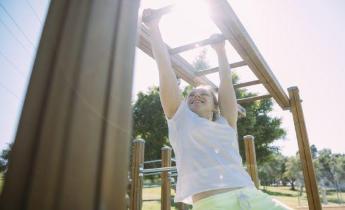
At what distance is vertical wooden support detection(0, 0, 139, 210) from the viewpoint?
1.47 ft

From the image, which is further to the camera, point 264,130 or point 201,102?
point 264,130

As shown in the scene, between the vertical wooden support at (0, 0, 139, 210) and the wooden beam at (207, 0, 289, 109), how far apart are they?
1.18 metres

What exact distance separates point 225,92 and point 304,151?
148 centimetres

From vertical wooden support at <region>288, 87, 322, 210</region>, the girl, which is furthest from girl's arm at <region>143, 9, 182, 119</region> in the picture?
vertical wooden support at <region>288, 87, 322, 210</region>

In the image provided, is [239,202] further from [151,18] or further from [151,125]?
[151,125]

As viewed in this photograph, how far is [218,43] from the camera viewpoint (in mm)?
2125

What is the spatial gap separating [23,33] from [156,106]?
15.5 metres

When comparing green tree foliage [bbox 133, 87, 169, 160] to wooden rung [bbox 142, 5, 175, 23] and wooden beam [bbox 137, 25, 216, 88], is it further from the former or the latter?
wooden rung [bbox 142, 5, 175, 23]

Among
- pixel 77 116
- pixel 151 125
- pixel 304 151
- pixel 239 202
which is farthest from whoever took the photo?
pixel 151 125

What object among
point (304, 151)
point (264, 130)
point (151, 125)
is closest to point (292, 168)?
point (264, 130)

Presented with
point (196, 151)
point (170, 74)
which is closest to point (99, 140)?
point (196, 151)

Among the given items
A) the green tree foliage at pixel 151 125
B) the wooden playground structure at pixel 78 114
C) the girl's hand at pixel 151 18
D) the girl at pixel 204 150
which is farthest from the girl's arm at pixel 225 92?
the green tree foliage at pixel 151 125

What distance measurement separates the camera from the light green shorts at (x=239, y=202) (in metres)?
1.40

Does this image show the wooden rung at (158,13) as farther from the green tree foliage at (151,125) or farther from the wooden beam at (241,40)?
the green tree foliage at (151,125)
